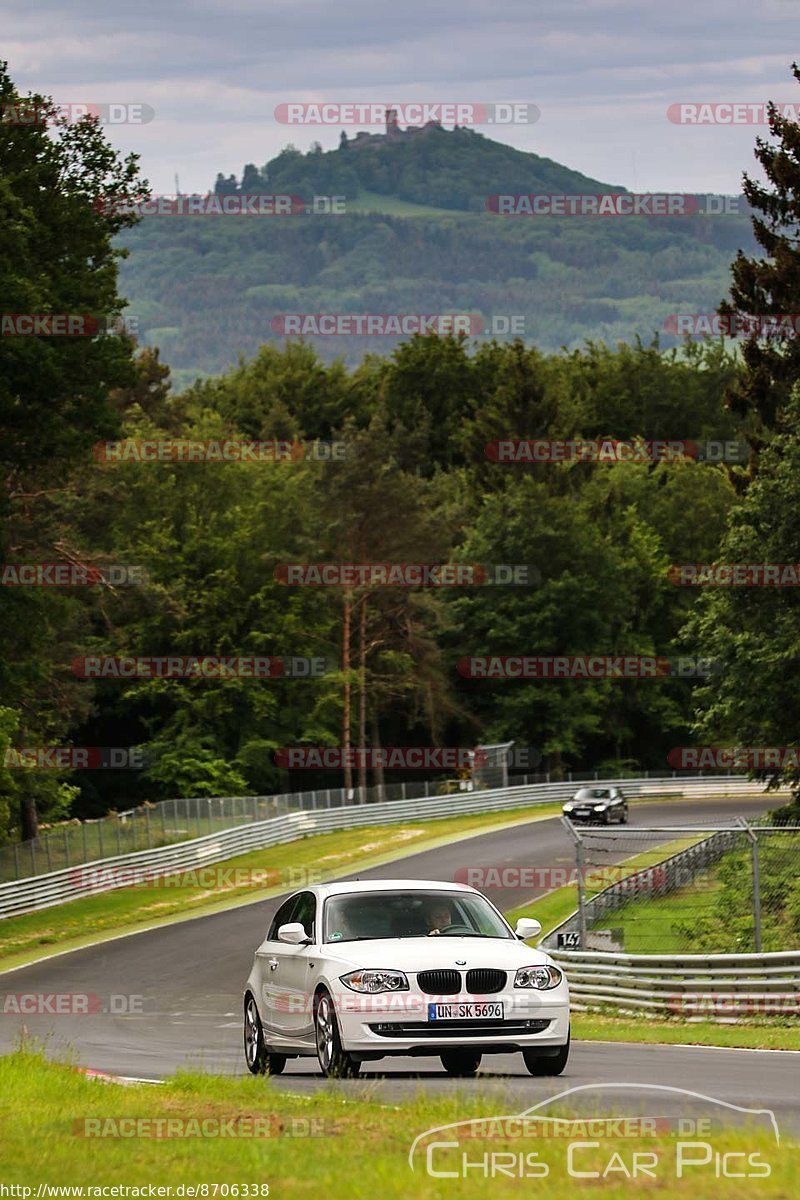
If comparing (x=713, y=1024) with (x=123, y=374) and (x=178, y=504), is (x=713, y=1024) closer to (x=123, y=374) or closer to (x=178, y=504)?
(x=123, y=374)

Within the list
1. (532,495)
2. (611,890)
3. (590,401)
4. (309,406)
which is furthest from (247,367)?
(611,890)

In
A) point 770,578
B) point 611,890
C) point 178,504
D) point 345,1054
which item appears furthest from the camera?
point 178,504

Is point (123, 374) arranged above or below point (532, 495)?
above

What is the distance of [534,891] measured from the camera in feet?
150

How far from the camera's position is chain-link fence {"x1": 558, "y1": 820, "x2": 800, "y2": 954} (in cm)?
2356

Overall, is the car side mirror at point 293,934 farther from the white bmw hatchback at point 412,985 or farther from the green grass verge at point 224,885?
the green grass verge at point 224,885

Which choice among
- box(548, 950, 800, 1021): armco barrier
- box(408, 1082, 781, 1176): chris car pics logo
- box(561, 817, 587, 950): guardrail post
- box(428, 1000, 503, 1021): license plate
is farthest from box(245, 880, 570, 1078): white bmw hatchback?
box(561, 817, 587, 950): guardrail post

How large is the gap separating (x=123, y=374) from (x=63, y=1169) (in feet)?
105

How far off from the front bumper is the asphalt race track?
28 cm

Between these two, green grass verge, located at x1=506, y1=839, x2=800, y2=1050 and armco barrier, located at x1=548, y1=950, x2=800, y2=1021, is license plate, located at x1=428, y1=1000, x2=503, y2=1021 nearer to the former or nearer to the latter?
green grass verge, located at x1=506, y1=839, x2=800, y2=1050

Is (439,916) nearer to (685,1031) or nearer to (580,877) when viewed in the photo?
(685,1031)

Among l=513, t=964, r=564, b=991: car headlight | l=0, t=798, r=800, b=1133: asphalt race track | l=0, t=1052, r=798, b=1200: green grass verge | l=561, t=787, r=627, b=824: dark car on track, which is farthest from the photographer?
l=561, t=787, r=627, b=824: dark car on track

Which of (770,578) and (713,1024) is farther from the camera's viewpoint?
(770,578)

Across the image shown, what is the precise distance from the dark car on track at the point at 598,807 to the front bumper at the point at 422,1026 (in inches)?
1997
